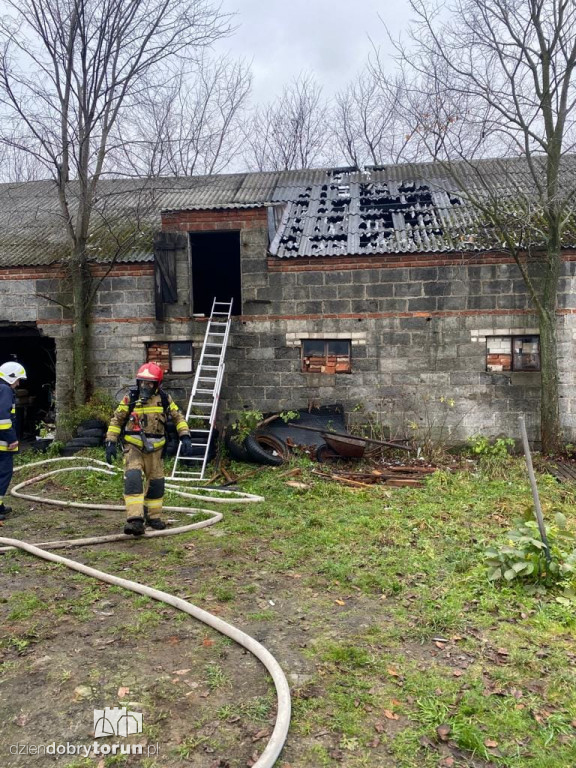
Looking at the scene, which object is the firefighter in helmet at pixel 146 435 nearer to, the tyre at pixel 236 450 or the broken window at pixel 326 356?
the tyre at pixel 236 450

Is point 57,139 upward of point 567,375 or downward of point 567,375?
upward

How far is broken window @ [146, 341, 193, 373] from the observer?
1019cm

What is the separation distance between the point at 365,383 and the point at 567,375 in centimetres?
368

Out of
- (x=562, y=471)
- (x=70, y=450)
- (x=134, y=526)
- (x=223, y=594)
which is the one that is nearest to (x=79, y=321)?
(x=70, y=450)

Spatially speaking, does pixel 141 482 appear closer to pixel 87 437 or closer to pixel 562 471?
pixel 87 437

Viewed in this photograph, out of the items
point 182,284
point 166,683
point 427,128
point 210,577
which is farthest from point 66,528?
point 427,128

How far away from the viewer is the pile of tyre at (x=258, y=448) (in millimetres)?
8869

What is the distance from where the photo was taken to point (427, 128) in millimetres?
10023

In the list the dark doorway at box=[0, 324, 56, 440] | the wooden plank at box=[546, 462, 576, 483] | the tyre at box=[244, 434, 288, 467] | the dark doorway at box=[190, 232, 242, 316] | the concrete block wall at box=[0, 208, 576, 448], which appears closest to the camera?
the wooden plank at box=[546, 462, 576, 483]

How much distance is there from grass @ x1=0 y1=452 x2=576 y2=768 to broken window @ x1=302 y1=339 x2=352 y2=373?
3674 mm

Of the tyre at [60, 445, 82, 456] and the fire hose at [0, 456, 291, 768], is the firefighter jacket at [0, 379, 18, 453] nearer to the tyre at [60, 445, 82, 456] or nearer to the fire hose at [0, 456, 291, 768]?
the fire hose at [0, 456, 291, 768]

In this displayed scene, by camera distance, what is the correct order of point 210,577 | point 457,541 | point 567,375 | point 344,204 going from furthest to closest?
point 344,204, point 567,375, point 457,541, point 210,577

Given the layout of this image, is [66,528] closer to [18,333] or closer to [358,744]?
[358,744]

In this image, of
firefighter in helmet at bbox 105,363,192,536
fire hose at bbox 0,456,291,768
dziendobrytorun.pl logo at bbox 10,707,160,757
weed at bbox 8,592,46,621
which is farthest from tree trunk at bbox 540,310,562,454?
dziendobrytorun.pl logo at bbox 10,707,160,757
